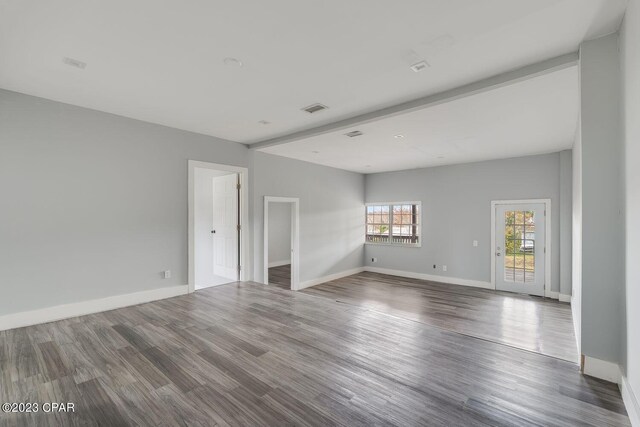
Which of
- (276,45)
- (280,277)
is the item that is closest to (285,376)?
(276,45)

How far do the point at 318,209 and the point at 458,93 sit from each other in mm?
4587

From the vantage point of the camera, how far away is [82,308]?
3.72m

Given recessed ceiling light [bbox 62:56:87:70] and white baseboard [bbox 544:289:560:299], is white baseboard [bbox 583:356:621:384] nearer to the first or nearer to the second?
white baseboard [bbox 544:289:560:299]

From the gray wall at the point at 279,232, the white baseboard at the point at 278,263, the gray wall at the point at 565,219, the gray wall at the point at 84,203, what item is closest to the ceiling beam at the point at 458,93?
the gray wall at the point at 84,203

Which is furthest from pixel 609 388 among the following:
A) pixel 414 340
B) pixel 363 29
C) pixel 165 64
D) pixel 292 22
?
pixel 165 64

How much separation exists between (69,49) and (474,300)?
22.6 feet

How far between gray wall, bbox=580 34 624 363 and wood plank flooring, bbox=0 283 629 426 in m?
0.44

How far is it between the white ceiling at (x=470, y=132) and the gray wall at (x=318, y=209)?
0.40m

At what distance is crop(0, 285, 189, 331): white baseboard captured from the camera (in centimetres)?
327

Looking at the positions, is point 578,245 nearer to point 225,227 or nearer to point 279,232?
point 225,227

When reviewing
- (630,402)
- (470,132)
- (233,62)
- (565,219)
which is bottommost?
(630,402)

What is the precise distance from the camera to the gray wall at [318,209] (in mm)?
5875

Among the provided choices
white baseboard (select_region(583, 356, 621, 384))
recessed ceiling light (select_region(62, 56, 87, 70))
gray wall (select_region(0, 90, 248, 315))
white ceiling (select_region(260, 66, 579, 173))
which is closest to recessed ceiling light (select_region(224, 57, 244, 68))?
recessed ceiling light (select_region(62, 56, 87, 70))

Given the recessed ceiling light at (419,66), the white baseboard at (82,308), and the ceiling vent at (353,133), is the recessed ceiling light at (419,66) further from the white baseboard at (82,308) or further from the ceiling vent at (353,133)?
the white baseboard at (82,308)
